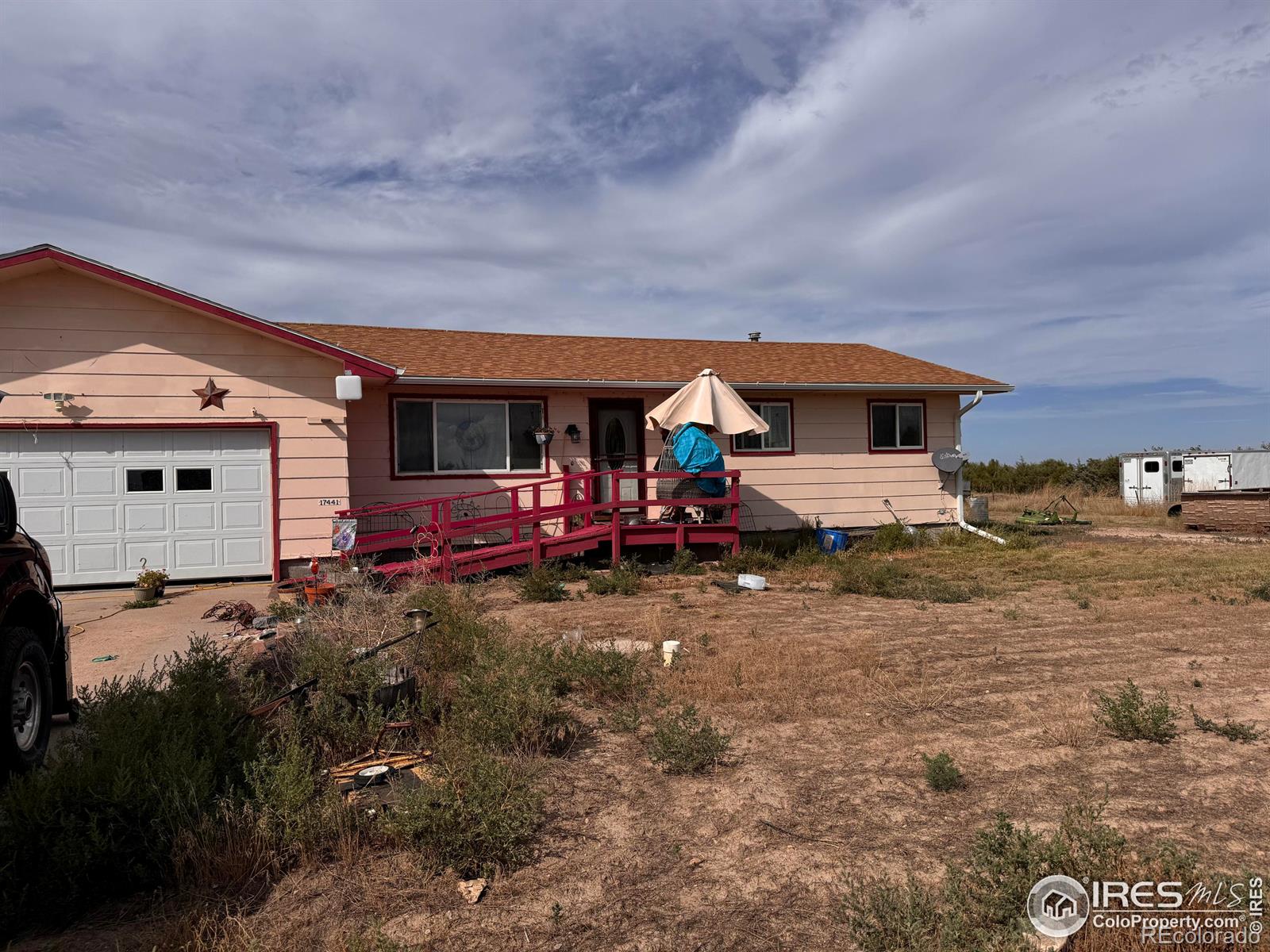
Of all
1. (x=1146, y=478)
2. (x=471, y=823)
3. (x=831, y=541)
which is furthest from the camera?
(x=1146, y=478)

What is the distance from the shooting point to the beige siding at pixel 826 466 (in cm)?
1351

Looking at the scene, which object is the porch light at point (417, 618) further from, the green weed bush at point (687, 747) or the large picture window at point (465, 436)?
the large picture window at point (465, 436)

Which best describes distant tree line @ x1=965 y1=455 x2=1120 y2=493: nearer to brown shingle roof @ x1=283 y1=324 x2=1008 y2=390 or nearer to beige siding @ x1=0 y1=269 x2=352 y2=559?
brown shingle roof @ x1=283 y1=324 x2=1008 y2=390

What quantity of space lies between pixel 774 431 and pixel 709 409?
301 centimetres

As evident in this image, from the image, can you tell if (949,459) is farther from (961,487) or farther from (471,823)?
(471,823)

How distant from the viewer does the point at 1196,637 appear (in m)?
7.62

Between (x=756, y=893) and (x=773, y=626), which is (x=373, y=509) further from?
(x=756, y=893)

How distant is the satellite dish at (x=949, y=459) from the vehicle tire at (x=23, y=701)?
14.2 m

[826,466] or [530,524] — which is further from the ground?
[826,466]

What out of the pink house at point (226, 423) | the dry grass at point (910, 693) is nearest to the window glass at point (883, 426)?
the pink house at point (226, 423)

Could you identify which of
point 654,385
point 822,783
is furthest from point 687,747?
point 654,385

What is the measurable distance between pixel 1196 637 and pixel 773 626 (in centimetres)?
392

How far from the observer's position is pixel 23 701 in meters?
4.28

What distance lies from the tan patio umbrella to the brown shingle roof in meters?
1.13
